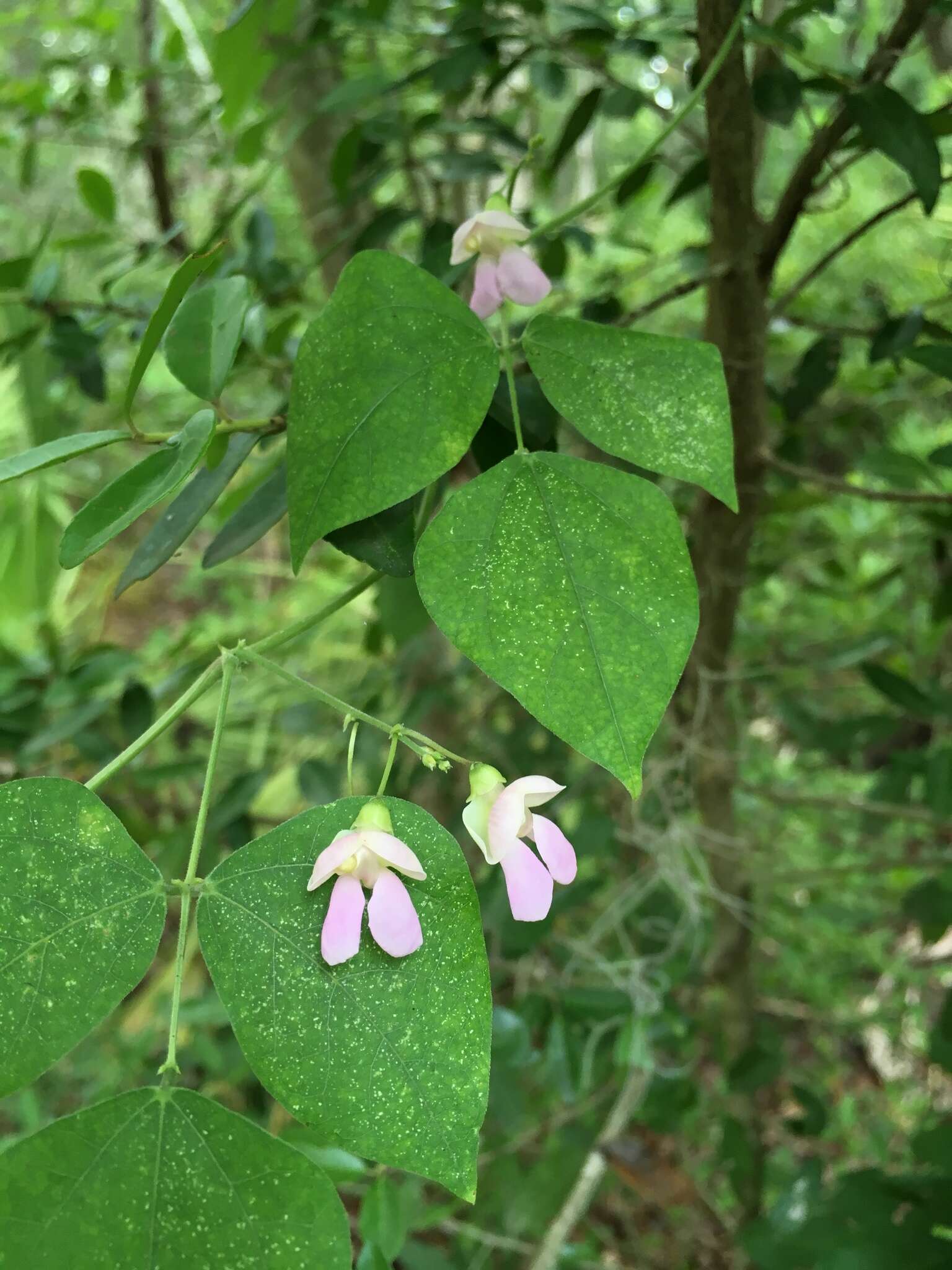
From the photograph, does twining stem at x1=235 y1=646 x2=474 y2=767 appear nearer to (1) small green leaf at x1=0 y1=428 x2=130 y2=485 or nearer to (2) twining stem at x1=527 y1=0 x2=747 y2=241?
(1) small green leaf at x1=0 y1=428 x2=130 y2=485

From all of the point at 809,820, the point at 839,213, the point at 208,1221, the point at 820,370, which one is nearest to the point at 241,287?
the point at 208,1221

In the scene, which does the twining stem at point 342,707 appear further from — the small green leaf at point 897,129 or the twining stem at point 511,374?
the small green leaf at point 897,129

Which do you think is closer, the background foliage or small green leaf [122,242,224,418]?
small green leaf [122,242,224,418]

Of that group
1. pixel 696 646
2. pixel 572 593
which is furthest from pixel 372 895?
pixel 696 646

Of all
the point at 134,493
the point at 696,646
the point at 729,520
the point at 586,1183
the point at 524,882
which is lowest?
the point at 586,1183

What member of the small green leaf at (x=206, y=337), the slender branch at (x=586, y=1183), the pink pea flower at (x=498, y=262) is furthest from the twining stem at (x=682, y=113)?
the slender branch at (x=586, y=1183)

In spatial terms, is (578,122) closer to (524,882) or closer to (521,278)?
(521,278)

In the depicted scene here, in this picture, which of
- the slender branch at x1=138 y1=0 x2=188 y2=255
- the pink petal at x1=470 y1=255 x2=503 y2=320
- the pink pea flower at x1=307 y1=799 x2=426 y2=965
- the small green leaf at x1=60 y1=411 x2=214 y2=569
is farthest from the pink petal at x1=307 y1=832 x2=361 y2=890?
the slender branch at x1=138 y1=0 x2=188 y2=255

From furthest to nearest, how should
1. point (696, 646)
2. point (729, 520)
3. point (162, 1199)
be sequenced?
1. point (696, 646)
2. point (729, 520)
3. point (162, 1199)
